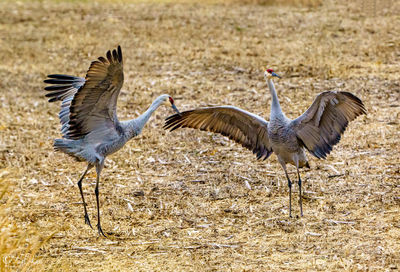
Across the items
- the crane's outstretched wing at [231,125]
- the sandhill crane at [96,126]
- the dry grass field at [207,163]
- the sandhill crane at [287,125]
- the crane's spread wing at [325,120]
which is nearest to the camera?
the dry grass field at [207,163]

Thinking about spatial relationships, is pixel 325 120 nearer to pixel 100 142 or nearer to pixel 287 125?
pixel 287 125

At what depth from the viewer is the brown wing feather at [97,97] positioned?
19.5 feet

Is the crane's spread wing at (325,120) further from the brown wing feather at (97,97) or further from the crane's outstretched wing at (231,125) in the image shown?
the brown wing feather at (97,97)

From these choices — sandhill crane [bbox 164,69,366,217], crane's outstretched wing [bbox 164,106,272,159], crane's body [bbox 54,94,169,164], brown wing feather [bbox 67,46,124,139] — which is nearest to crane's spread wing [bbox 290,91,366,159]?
sandhill crane [bbox 164,69,366,217]

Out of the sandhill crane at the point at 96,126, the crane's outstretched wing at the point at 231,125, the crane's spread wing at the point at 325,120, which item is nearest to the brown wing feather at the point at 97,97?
the sandhill crane at the point at 96,126

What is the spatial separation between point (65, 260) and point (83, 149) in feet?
4.74

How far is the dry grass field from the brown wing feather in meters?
1.02

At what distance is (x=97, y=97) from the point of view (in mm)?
6352

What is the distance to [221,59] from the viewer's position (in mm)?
12789

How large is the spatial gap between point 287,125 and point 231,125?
0.86 metres

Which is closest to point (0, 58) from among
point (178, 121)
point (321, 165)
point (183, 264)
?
point (178, 121)

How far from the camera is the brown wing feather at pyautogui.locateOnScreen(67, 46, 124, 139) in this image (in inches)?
234

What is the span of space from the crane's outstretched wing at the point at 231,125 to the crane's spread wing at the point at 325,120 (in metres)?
0.54

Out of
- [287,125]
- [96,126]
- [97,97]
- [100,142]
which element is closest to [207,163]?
[287,125]
